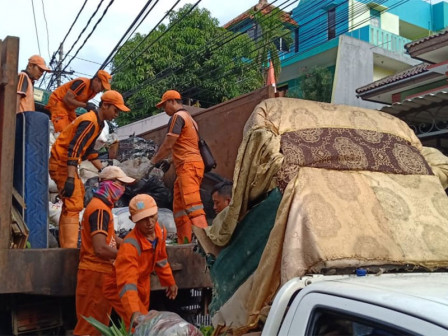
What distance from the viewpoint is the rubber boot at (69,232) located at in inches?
165

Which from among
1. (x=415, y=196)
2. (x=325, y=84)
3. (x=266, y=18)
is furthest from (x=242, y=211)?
(x=325, y=84)

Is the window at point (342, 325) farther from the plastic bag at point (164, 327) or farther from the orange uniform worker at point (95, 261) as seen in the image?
the orange uniform worker at point (95, 261)

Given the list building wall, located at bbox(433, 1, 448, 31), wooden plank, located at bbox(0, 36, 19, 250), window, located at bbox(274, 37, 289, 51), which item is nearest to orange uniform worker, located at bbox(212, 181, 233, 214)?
wooden plank, located at bbox(0, 36, 19, 250)

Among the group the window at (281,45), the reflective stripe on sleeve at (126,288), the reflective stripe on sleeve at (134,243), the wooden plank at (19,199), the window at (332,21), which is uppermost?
the window at (332,21)

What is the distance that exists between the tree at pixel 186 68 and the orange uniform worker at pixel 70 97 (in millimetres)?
10249

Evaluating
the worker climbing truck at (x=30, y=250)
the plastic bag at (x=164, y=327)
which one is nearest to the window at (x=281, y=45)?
the worker climbing truck at (x=30, y=250)

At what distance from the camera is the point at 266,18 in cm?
1523

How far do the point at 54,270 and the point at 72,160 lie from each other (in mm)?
1177

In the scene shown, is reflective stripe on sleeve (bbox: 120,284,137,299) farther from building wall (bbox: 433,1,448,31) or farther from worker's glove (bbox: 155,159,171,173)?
building wall (bbox: 433,1,448,31)

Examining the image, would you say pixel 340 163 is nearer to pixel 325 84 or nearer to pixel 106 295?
pixel 106 295

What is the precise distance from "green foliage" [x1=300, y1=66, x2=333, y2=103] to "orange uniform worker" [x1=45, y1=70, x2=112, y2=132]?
12.1 m

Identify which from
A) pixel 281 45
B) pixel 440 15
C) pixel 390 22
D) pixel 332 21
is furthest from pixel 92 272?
pixel 440 15

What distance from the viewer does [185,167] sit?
16.2 feet

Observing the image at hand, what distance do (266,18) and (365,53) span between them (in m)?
3.98
